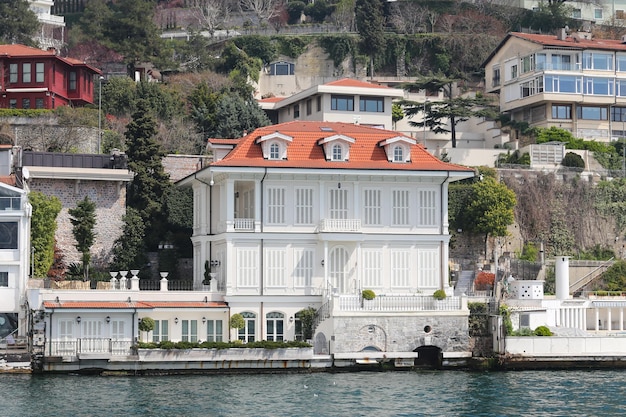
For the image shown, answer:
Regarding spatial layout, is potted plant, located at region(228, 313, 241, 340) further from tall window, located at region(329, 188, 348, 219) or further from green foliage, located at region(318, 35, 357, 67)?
green foliage, located at region(318, 35, 357, 67)

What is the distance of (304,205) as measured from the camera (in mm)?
54062

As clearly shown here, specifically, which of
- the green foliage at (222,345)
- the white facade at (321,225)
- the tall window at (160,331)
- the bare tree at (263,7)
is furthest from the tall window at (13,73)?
the bare tree at (263,7)

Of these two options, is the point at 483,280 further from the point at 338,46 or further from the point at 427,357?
the point at 338,46

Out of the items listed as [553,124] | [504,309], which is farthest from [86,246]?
[553,124]

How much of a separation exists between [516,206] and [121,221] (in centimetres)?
2100

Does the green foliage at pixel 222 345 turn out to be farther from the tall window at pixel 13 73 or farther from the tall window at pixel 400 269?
the tall window at pixel 13 73

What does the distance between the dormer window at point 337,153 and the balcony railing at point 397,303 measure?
620cm

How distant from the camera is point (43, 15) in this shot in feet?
328

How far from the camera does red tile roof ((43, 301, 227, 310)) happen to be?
4950cm

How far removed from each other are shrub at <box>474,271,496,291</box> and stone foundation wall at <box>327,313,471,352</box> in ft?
31.7

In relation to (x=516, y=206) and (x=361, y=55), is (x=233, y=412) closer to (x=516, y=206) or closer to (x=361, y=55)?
(x=516, y=206)

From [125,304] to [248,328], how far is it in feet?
16.3

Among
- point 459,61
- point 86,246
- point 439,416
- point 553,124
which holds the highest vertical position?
point 459,61

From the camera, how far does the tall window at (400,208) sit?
55.1 metres
